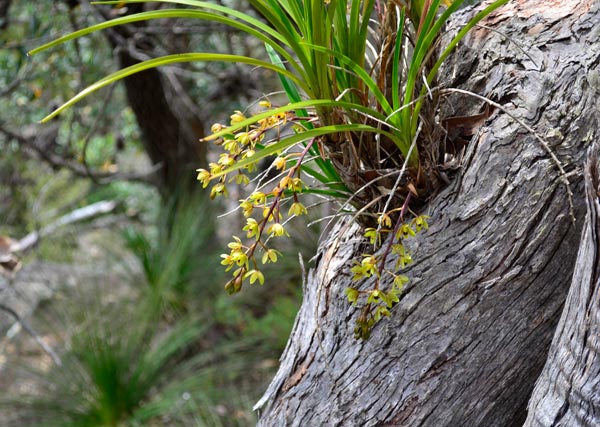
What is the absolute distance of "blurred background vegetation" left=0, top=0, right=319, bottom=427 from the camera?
3348 millimetres

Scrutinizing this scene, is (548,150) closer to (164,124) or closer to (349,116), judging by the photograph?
(349,116)

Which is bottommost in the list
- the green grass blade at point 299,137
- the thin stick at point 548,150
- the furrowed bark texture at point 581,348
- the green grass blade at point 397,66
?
the furrowed bark texture at point 581,348

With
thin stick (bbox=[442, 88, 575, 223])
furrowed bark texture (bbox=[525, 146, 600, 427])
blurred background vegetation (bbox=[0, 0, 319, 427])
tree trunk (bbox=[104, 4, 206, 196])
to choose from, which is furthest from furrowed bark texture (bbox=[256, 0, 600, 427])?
tree trunk (bbox=[104, 4, 206, 196])

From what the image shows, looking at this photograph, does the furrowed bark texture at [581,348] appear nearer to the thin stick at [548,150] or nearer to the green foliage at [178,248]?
A: the thin stick at [548,150]

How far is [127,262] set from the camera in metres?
4.35

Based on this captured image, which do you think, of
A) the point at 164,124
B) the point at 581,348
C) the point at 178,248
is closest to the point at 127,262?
the point at 178,248

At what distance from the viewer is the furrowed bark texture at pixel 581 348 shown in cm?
97

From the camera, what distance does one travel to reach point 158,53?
135 inches

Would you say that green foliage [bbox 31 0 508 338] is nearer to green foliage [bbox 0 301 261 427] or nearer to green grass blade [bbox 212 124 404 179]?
green grass blade [bbox 212 124 404 179]

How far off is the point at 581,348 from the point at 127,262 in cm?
366

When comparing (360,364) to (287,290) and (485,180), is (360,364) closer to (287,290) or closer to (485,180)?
(485,180)

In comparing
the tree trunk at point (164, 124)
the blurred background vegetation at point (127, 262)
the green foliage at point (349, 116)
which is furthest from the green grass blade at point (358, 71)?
the tree trunk at point (164, 124)

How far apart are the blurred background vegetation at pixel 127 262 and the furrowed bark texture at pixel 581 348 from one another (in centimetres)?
232

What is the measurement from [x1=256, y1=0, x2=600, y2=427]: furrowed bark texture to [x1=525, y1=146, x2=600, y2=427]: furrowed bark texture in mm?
145
